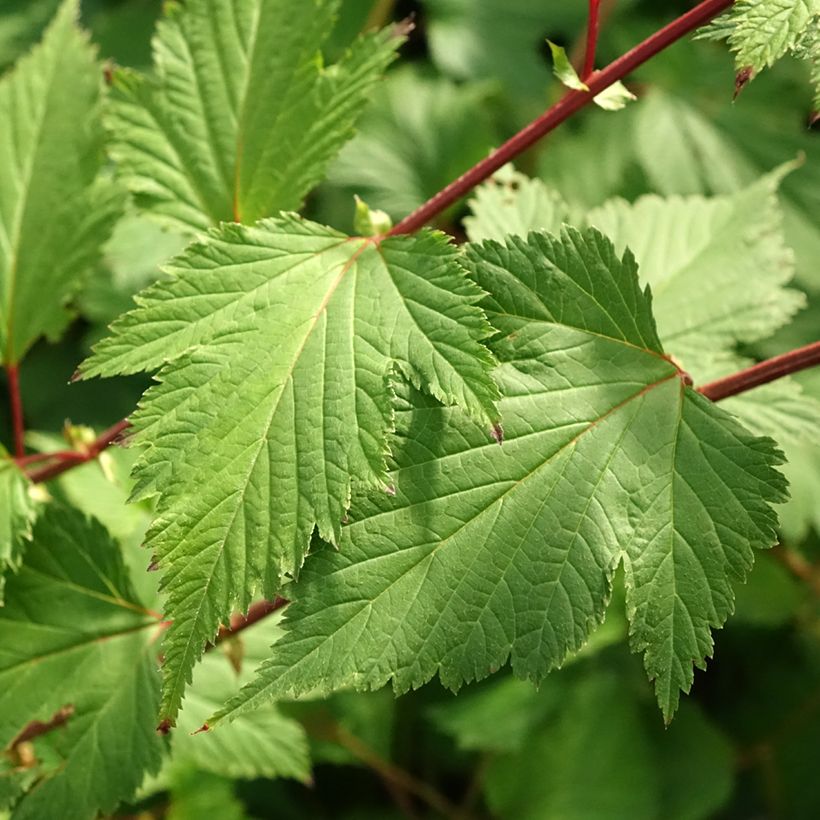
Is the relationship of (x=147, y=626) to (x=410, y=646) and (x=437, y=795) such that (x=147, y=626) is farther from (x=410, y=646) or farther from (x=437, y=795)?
(x=437, y=795)

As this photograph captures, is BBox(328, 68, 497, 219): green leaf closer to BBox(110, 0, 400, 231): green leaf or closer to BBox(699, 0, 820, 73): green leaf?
BBox(110, 0, 400, 231): green leaf

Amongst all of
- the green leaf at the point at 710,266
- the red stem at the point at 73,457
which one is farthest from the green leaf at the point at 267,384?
the green leaf at the point at 710,266

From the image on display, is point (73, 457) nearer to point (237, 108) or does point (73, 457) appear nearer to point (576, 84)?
point (237, 108)

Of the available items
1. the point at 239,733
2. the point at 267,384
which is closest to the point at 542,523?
the point at 267,384

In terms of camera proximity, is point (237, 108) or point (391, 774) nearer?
point (237, 108)

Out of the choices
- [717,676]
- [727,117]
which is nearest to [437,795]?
[717,676]

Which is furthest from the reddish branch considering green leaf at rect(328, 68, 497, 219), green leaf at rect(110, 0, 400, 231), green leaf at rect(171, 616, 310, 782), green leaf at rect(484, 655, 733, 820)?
green leaf at rect(328, 68, 497, 219)
